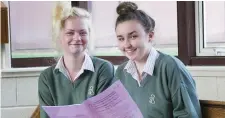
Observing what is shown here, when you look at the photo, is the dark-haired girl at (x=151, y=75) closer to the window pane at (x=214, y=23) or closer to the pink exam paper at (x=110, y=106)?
the pink exam paper at (x=110, y=106)

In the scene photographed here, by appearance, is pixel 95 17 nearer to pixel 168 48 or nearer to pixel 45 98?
pixel 168 48

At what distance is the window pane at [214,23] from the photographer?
77.3 inches

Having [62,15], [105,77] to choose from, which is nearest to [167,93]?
[105,77]

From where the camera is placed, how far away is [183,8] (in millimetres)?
2018

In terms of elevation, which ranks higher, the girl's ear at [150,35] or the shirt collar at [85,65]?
the girl's ear at [150,35]

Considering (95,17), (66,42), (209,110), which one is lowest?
(209,110)

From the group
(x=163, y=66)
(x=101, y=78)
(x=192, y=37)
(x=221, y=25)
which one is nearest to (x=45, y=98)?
(x=101, y=78)

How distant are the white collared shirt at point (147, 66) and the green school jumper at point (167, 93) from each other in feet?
0.05

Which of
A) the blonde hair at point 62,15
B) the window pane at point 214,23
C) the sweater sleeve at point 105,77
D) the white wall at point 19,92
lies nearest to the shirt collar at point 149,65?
the sweater sleeve at point 105,77

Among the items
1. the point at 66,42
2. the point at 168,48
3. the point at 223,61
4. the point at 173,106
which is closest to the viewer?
the point at 173,106

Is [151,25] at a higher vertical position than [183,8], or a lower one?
lower

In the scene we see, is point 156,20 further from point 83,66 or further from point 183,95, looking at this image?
point 183,95

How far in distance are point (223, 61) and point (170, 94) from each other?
0.67 meters

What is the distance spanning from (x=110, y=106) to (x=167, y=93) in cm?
22
